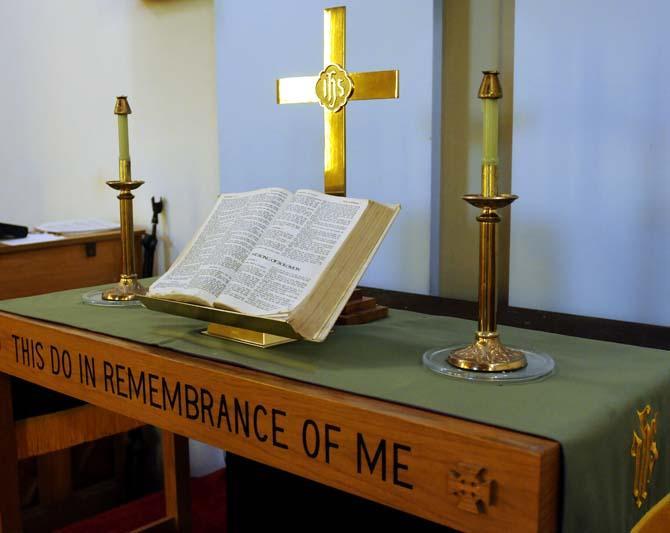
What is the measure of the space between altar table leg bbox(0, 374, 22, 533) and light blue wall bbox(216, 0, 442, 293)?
83 cm

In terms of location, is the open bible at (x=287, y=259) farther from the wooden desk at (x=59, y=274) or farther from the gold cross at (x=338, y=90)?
the wooden desk at (x=59, y=274)

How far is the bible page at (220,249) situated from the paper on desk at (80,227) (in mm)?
1196

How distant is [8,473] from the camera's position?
1.76 meters

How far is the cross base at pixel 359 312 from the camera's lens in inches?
55.6

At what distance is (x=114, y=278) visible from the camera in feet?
8.19

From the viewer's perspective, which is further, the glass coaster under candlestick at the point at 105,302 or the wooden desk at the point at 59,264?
the wooden desk at the point at 59,264

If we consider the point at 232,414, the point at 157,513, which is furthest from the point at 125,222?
the point at 157,513

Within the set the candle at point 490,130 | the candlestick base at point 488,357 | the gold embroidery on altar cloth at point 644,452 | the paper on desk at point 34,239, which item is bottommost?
the gold embroidery on altar cloth at point 644,452

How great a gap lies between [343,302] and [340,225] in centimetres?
12

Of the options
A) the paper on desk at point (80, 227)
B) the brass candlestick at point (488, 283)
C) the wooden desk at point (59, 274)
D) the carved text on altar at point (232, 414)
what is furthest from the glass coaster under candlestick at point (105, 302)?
the paper on desk at point (80, 227)

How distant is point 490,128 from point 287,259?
353 mm

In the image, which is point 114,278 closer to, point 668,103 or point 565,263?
point 565,263

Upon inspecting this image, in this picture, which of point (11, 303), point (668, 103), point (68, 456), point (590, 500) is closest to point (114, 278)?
point (68, 456)

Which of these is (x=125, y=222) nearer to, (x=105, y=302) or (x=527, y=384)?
(x=105, y=302)
